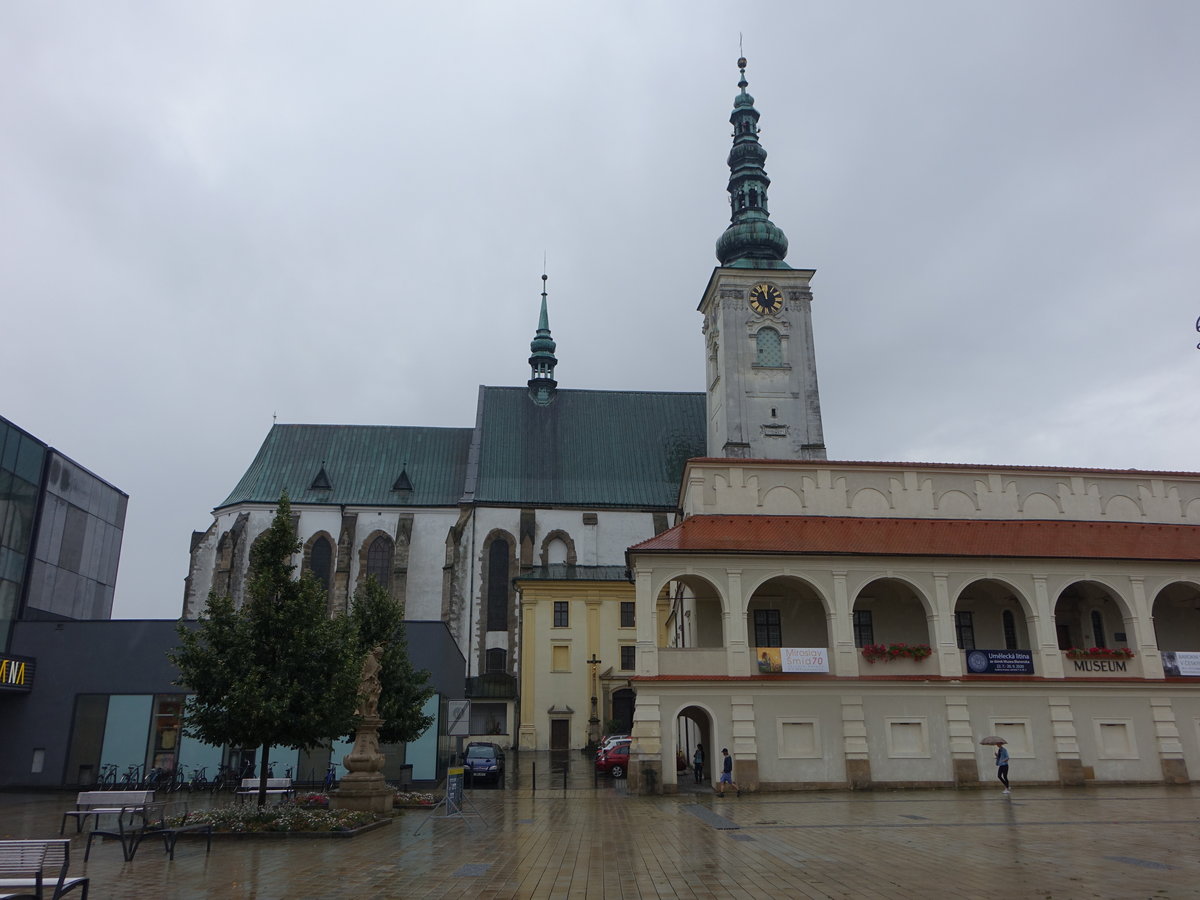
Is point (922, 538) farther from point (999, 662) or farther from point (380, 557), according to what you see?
point (380, 557)

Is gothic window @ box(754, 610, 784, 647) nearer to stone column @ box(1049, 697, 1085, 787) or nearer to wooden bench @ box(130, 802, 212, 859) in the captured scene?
stone column @ box(1049, 697, 1085, 787)

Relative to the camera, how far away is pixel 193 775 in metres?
29.0

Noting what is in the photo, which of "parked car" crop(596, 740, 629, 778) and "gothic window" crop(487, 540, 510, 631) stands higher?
"gothic window" crop(487, 540, 510, 631)

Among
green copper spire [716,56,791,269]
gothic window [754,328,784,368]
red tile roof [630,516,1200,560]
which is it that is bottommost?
red tile roof [630,516,1200,560]

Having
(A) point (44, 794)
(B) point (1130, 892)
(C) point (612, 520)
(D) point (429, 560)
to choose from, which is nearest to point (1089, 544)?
(B) point (1130, 892)

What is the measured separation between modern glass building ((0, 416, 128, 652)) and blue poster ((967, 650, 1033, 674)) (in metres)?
31.5

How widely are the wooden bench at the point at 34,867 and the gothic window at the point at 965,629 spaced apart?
27.8 metres

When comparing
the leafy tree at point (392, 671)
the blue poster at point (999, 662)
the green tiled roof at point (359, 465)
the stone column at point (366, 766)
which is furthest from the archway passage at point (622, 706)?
the stone column at point (366, 766)

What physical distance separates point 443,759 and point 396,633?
→ 5941 mm

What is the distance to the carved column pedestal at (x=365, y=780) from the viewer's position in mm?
20047

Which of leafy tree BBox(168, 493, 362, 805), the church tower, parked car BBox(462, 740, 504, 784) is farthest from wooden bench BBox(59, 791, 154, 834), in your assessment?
the church tower

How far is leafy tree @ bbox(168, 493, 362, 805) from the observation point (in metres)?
18.6

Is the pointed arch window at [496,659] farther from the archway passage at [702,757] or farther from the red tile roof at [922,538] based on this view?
the red tile roof at [922,538]

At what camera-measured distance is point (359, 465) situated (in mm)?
60125
